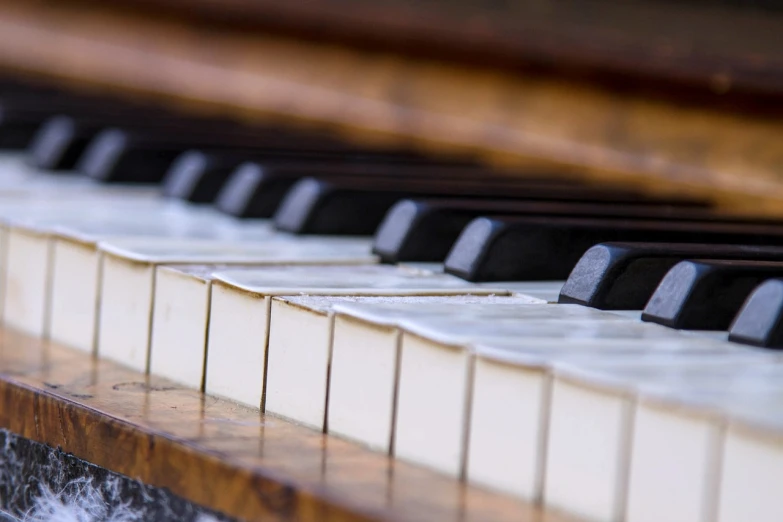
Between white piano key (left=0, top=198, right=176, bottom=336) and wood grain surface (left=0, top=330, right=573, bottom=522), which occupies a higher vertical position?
white piano key (left=0, top=198, right=176, bottom=336)

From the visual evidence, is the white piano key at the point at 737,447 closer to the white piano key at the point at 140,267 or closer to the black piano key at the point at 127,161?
the white piano key at the point at 140,267

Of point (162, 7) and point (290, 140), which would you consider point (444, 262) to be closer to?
point (290, 140)

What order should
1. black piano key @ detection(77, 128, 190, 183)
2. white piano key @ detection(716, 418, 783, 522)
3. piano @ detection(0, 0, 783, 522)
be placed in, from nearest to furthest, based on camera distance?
1. white piano key @ detection(716, 418, 783, 522)
2. piano @ detection(0, 0, 783, 522)
3. black piano key @ detection(77, 128, 190, 183)

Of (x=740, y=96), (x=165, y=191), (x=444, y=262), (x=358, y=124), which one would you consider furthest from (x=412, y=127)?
(x=444, y=262)

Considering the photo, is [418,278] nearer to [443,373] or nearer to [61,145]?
[443,373]

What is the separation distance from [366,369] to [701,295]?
241mm

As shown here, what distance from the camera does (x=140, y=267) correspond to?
3.36ft

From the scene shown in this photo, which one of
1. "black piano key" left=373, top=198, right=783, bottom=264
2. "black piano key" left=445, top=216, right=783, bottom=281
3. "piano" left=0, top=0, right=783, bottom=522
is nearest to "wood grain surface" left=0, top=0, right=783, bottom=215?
"piano" left=0, top=0, right=783, bottom=522

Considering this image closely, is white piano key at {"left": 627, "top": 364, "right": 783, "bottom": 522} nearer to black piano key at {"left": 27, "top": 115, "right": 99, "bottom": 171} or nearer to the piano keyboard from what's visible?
the piano keyboard

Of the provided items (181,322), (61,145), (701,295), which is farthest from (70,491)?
(61,145)

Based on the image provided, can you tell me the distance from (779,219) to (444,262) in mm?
380

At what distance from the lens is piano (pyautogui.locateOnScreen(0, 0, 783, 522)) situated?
27.3 inches

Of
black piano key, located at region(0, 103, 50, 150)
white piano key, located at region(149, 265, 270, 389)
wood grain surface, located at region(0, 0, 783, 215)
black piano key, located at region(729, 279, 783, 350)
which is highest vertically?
wood grain surface, located at region(0, 0, 783, 215)

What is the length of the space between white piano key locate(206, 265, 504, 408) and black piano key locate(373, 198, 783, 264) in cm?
13
